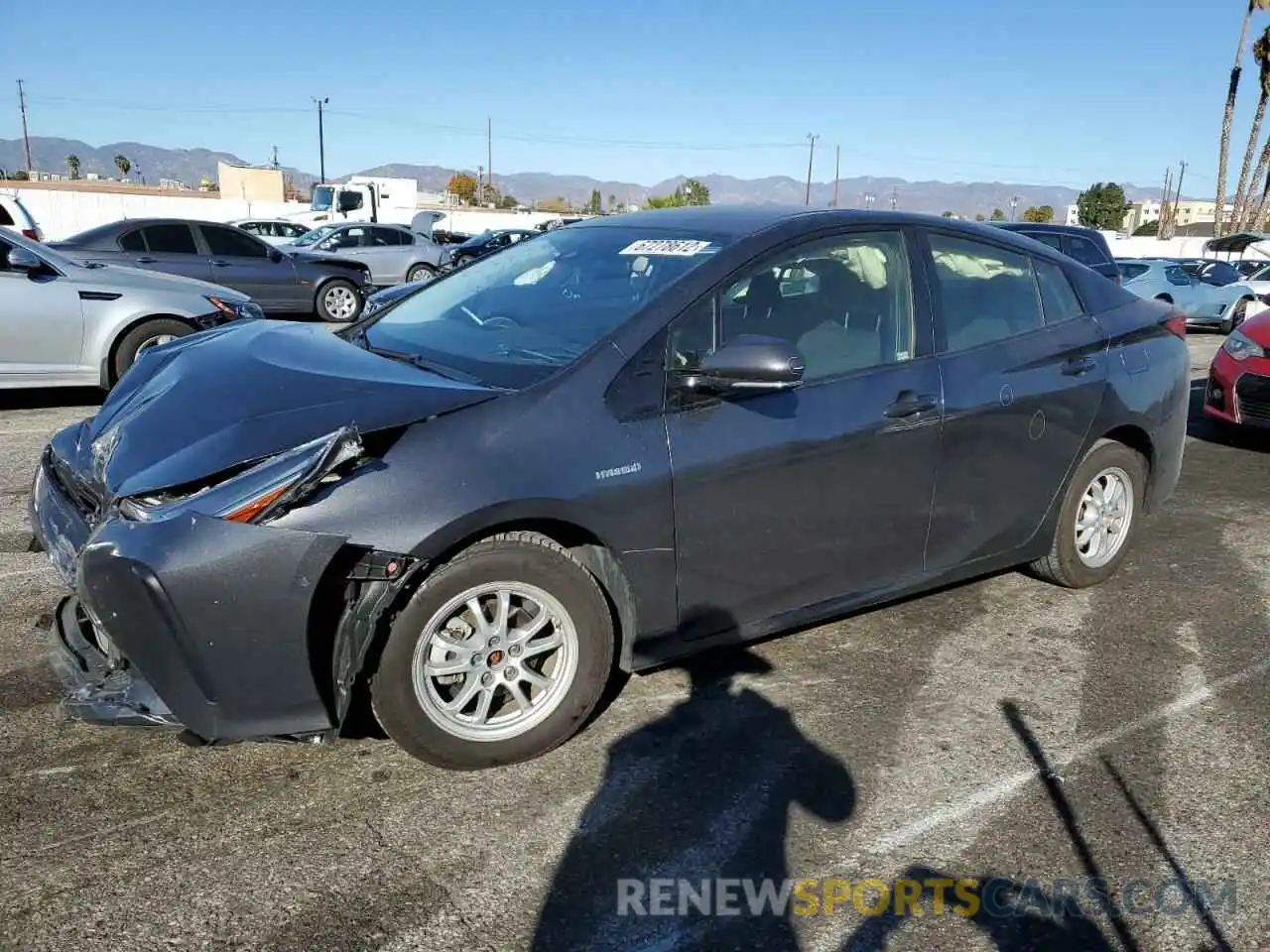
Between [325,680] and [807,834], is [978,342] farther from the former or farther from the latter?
[325,680]

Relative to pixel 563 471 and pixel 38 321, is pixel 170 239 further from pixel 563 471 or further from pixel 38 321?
pixel 563 471

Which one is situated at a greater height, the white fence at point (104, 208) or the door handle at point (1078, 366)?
the white fence at point (104, 208)

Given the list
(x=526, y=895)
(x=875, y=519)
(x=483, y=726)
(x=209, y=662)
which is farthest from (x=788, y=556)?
(x=209, y=662)

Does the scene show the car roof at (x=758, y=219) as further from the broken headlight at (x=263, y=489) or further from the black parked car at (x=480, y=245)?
the black parked car at (x=480, y=245)

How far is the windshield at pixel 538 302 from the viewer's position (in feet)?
10.8

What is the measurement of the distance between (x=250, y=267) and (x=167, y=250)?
116cm

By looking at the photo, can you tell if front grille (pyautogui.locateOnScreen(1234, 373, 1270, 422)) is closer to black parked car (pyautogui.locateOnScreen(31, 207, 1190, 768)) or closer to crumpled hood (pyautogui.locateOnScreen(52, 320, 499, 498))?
black parked car (pyautogui.locateOnScreen(31, 207, 1190, 768))

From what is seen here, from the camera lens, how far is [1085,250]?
11.6 m

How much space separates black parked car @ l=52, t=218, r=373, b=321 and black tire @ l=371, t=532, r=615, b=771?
11.0 metres

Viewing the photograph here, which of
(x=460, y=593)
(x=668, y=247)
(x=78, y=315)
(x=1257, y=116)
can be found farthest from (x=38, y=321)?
(x=1257, y=116)

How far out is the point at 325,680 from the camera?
2.70 m

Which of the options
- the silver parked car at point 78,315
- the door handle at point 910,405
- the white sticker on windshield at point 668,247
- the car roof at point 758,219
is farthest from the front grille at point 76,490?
the silver parked car at point 78,315

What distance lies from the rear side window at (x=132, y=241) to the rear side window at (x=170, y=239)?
0.15ft

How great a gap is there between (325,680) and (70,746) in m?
1.00
